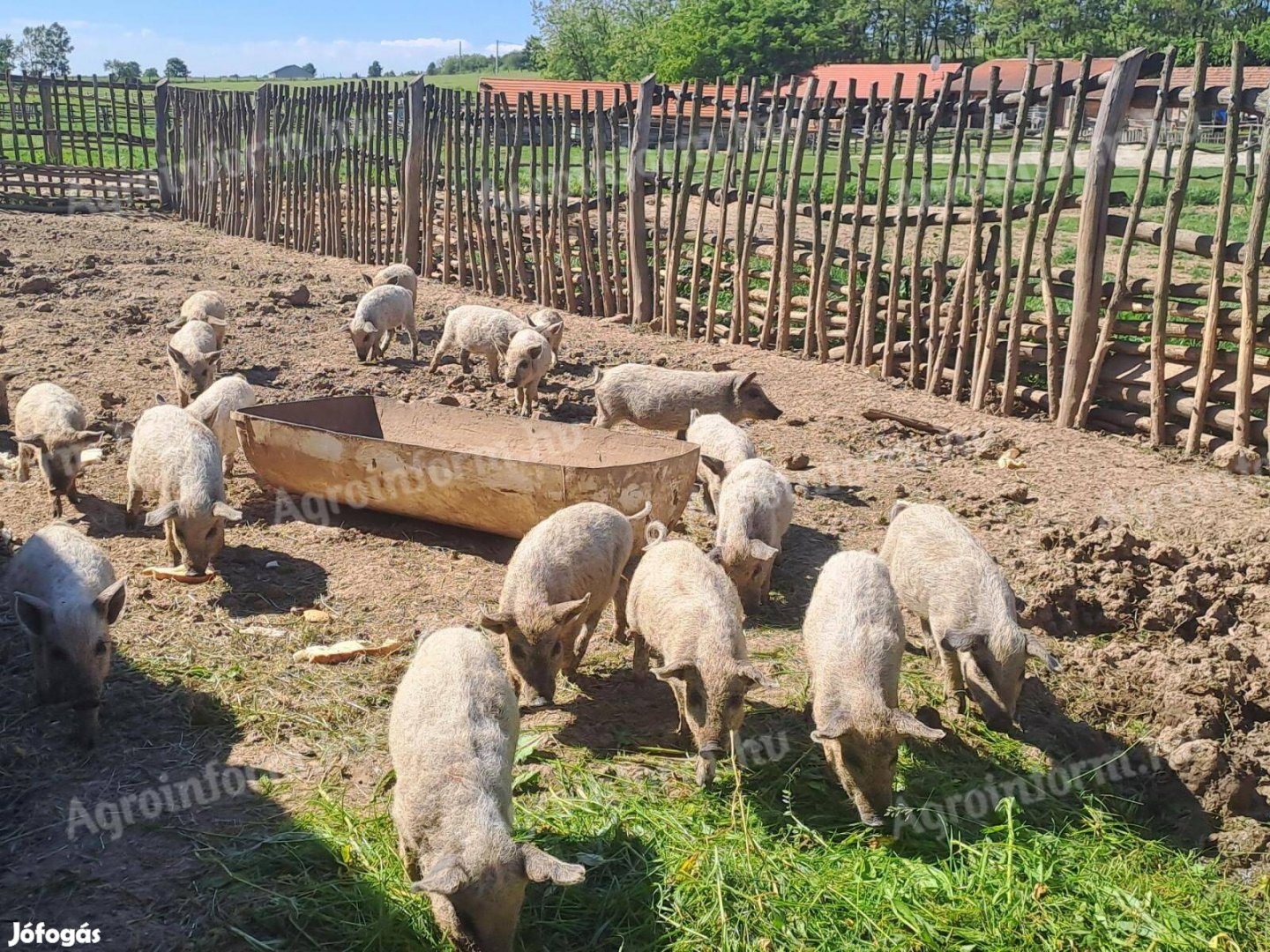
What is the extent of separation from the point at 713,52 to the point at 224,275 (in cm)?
5411

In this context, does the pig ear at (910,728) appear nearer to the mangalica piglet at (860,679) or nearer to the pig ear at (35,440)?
the mangalica piglet at (860,679)

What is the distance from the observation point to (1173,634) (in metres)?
6.68

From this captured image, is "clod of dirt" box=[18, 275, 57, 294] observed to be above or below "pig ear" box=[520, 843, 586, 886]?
above

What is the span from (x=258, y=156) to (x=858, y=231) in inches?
490

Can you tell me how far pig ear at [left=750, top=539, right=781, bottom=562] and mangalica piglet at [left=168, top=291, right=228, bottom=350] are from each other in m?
7.09

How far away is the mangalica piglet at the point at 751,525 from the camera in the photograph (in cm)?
668

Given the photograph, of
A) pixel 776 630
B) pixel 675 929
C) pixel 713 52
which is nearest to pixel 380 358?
pixel 776 630

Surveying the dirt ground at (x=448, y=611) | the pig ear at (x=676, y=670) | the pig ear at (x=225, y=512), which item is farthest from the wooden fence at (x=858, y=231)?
the pig ear at (x=225, y=512)

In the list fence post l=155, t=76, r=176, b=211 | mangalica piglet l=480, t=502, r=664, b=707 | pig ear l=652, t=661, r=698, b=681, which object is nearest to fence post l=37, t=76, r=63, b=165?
fence post l=155, t=76, r=176, b=211

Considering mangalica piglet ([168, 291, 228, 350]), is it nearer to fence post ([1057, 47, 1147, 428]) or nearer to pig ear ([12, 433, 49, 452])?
pig ear ([12, 433, 49, 452])

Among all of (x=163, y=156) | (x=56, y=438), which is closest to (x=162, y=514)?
(x=56, y=438)

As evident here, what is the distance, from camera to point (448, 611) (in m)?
6.75

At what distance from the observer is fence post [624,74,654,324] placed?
13.9 m

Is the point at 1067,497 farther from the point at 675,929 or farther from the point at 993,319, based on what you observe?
the point at 675,929
